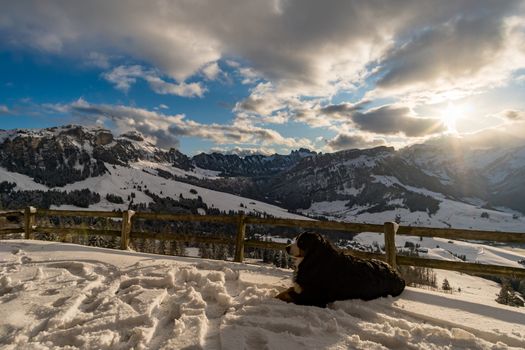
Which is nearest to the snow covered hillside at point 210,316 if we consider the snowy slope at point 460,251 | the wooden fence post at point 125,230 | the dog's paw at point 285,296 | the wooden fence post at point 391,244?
the dog's paw at point 285,296

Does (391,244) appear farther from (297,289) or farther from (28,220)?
(28,220)

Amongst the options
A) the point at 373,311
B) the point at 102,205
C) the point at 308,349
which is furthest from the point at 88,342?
the point at 102,205

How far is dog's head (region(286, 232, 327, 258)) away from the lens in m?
5.53

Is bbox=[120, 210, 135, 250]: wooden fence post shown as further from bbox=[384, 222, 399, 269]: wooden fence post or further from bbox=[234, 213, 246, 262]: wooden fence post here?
bbox=[384, 222, 399, 269]: wooden fence post

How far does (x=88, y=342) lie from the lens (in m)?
3.94

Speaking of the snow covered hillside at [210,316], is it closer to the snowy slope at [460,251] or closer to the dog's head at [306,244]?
the dog's head at [306,244]

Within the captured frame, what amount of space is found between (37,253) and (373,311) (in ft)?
26.6

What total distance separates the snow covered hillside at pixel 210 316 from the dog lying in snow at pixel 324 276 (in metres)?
0.17

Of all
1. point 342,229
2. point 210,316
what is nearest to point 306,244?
point 210,316

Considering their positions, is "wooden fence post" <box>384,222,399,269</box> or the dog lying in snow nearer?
the dog lying in snow

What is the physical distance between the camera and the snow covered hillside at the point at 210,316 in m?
4.13

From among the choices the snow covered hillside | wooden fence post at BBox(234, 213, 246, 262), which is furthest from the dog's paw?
wooden fence post at BBox(234, 213, 246, 262)

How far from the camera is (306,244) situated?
557cm

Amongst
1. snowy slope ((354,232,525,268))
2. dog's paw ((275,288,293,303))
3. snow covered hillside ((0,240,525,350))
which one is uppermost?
dog's paw ((275,288,293,303))
